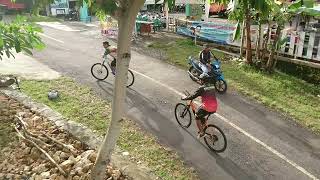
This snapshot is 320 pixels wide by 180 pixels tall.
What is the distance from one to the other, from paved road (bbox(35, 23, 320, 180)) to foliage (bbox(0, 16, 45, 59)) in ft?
12.6

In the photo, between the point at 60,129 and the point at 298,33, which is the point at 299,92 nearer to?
the point at 298,33

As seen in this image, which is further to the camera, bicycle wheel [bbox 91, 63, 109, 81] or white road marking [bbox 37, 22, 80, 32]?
white road marking [bbox 37, 22, 80, 32]

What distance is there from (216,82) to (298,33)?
502 centimetres

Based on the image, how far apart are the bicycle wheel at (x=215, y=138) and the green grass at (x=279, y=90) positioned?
2956 millimetres

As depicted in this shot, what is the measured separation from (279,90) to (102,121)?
6.38m

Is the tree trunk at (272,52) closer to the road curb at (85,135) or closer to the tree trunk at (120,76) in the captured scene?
the road curb at (85,135)

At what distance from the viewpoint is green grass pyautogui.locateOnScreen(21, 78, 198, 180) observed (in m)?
6.96

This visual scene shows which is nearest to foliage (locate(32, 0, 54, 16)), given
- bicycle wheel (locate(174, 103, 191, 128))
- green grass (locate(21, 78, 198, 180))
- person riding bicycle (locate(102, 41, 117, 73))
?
green grass (locate(21, 78, 198, 180))

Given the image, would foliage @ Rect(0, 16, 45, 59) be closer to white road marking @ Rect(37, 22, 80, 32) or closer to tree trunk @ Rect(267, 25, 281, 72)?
tree trunk @ Rect(267, 25, 281, 72)

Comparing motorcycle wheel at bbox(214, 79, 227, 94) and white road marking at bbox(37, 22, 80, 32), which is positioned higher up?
white road marking at bbox(37, 22, 80, 32)

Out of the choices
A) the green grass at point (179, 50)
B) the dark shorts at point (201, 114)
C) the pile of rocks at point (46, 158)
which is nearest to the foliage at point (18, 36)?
the pile of rocks at point (46, 158)

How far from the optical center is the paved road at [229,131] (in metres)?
7.19

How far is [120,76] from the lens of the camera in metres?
4.57

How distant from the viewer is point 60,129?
293 inches
